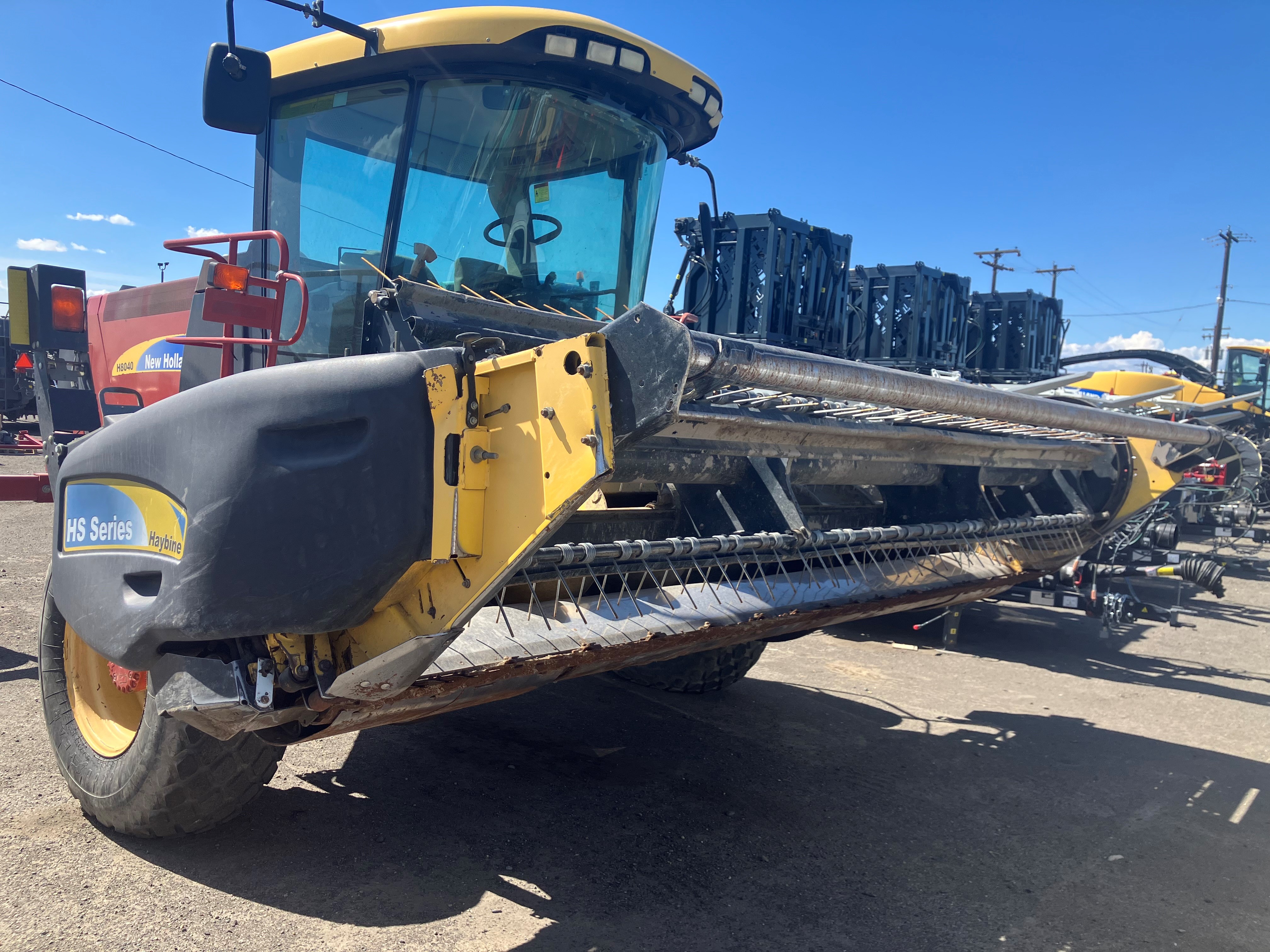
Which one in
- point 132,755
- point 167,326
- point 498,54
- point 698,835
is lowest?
point 698,835

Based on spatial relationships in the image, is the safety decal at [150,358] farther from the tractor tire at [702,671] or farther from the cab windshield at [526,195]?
the tractor tire at [702,671]

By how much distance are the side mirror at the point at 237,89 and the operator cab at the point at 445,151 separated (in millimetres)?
43

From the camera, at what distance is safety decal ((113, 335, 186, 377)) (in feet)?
13.0

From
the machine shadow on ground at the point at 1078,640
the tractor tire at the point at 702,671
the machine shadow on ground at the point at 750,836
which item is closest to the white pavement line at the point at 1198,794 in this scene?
the machine shadow on ground at the point at 750,836

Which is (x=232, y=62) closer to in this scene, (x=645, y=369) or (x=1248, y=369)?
(x=645, y=369)

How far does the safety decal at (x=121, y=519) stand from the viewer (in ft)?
6.34

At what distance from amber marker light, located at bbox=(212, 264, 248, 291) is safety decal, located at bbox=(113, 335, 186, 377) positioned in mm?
1308

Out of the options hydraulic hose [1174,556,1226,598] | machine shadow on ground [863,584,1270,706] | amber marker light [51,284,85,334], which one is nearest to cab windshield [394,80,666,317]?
amber marker light [51,284,85,334]

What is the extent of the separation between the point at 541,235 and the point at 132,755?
2119 mm

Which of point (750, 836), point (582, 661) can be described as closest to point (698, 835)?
point (750, 836)

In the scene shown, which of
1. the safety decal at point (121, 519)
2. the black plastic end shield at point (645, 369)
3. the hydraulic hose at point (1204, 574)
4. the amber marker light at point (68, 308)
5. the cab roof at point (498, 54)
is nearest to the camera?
the black plastic end shield at point (645, 369)

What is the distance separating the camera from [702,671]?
4520mm

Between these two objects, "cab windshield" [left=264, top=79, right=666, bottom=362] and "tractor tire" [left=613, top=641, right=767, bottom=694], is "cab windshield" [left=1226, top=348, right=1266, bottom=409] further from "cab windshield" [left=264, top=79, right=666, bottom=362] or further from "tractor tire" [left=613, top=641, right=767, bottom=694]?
"cab windshield" [left=264, top=79, right=666, bottom=362]

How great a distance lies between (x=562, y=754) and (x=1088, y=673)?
394cm
